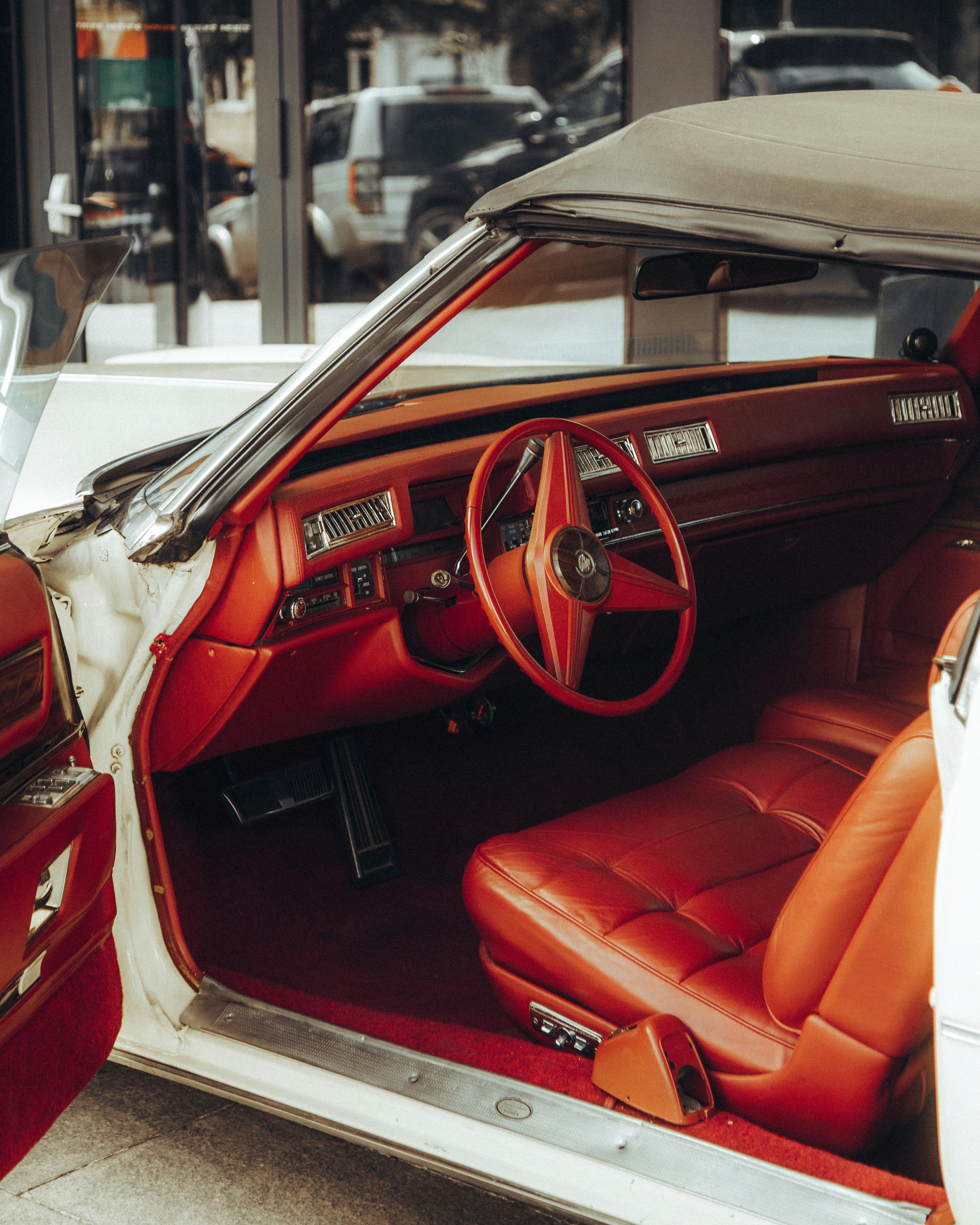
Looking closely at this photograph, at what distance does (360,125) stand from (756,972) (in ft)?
17.9

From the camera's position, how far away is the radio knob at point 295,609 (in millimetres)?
1828

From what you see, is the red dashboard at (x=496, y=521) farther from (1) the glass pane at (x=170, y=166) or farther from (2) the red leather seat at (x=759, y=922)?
(1) the glass pane at (x=170, y=166)

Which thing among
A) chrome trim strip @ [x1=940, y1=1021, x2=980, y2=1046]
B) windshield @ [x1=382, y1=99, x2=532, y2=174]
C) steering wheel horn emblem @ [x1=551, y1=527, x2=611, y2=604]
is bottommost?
chrome trim strip @ [x1=940, y1=1021, x2=980, y2=1046]

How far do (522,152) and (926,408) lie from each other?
3.55 meters

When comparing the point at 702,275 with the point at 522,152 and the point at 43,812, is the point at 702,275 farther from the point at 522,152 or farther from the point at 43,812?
the point at 522,152

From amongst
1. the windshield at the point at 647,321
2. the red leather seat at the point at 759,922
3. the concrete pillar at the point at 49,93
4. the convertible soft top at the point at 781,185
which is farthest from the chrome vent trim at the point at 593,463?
the concrete pillar at the point at 49,93

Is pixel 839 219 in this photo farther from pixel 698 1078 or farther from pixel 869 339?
pixel 869 339

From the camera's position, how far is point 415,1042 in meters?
1.75

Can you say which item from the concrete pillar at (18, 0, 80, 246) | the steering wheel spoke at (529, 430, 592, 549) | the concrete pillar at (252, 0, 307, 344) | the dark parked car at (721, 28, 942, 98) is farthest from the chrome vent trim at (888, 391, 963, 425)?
the concrete pillar at (18, 0, 80, 246)

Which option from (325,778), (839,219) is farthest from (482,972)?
(839,219)

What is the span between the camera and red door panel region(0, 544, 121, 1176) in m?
1.47

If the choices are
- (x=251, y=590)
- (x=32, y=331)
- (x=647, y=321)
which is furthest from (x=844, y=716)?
(x=647, y=321)

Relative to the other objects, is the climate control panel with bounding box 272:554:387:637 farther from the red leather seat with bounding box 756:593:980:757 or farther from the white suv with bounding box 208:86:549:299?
the white suv with bounding box 208:86:549:299

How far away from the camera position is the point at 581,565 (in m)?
1.91
